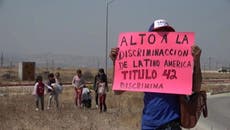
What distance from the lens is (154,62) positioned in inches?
243

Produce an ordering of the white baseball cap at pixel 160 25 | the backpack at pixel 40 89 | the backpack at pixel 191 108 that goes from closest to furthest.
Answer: the backpack at pixel 191 108 < the white baseball cap at pixel 160 25 < the backpack at pixel 40 89

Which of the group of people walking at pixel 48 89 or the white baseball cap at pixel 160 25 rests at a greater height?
the white baseball cap at pixel 160 25

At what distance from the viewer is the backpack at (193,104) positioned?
5.58 metres

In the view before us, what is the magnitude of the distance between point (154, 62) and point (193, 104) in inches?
30.2

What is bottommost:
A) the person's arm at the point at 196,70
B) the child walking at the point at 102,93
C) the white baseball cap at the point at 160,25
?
the child walking at the point at 102,93

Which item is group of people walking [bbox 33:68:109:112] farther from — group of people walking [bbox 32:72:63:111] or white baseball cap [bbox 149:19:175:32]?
white baseball cap [bbox 149:19:175:32]

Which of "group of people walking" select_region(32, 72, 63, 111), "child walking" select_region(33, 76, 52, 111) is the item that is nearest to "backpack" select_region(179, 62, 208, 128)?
"group of people walking" select_region(32, 72, 63, 111)

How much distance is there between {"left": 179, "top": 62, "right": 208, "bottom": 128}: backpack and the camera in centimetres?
558

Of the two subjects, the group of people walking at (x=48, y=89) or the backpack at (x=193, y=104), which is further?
the group of people walking at (x=48, y=89)

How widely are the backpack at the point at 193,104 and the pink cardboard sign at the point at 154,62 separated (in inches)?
2.7

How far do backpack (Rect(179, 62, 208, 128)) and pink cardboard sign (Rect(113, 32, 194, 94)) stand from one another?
68 mm

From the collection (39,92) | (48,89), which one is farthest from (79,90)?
(39,92)

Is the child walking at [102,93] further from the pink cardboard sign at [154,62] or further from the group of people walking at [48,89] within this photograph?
the pink cardboard sign at [154,62]

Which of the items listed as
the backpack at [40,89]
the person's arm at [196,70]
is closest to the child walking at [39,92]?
the backpack at [40,89]
